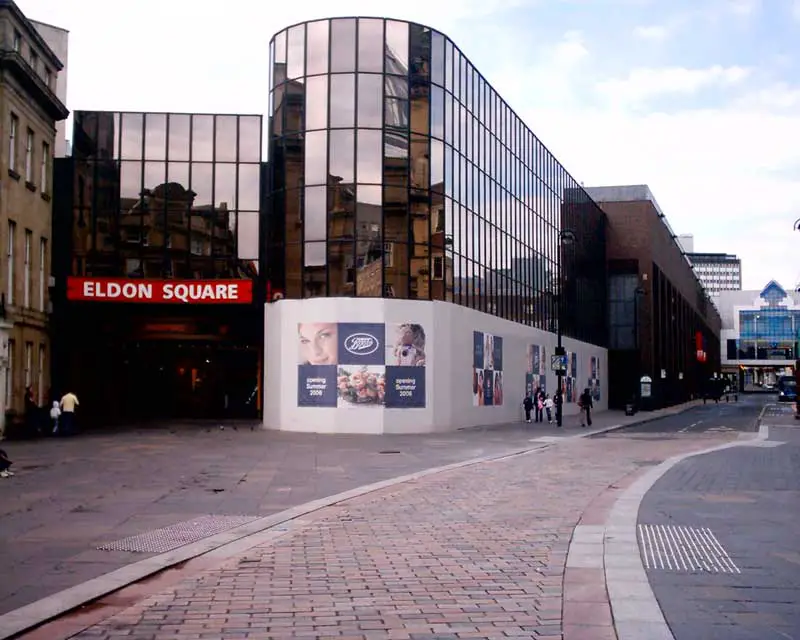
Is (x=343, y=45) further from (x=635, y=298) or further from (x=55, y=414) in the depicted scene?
(x=635, y=298)

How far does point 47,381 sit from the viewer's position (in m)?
37.2

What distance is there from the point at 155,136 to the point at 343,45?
10910 millimetres

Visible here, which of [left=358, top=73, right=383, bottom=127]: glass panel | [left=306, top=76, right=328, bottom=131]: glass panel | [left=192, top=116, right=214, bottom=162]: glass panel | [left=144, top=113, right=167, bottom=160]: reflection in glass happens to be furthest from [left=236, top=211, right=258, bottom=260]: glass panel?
[left=358, top=73, right=383, bottom=127]: glass panel

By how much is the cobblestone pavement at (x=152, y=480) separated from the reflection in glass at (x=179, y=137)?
14.4 metres

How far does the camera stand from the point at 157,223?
142 ft

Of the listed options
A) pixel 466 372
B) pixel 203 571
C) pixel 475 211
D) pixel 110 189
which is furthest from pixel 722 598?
pixel 110 189

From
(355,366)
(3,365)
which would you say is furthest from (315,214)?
(3,365)

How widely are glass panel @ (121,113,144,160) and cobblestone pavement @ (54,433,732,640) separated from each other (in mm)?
31791

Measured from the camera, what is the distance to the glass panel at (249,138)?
43.6 metres

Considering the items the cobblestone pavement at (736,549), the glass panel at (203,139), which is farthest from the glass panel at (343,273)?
the cobblestone pavement at (736,549)

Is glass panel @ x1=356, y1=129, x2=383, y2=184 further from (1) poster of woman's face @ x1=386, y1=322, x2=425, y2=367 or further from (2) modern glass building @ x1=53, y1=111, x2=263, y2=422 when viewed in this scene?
(2) modern glass building @ x1=53, y1=111, x2=263, y2=422

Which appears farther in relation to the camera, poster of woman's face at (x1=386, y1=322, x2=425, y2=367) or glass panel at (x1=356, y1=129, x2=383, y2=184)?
glass panel at (x1=356, y1=129, x2=383, y2=184)

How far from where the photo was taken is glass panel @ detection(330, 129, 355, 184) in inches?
1459

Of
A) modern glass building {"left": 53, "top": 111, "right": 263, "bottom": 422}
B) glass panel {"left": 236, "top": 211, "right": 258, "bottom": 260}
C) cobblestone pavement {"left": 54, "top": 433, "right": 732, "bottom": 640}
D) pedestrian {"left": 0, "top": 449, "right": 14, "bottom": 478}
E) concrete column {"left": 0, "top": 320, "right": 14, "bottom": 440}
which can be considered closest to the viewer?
cobblestone pavement {"left": 54, "top": 433, "right": 732, "bottom": 640}
